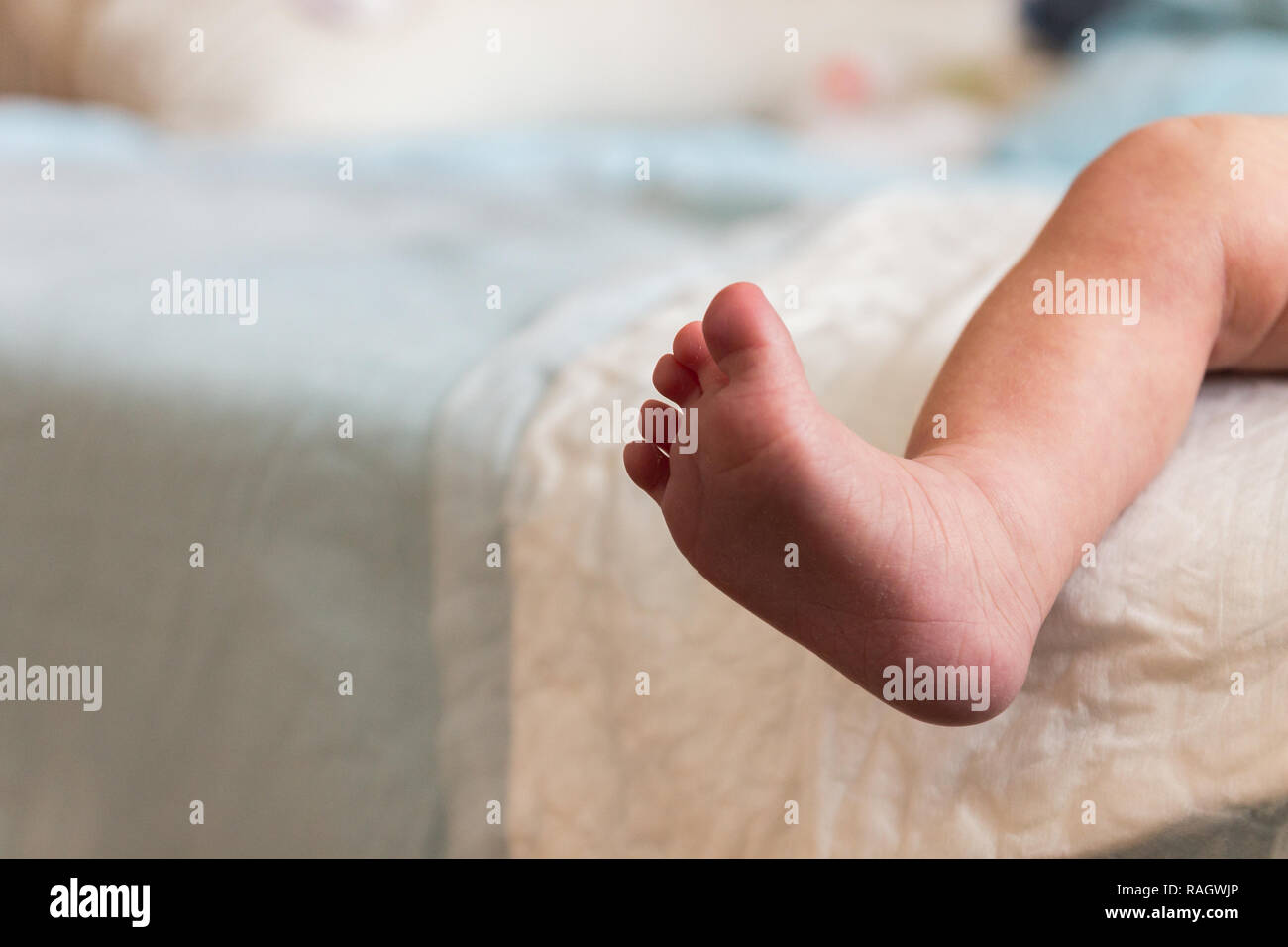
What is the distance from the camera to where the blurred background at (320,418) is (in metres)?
0.66

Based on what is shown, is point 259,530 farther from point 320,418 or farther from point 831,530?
point 831,530

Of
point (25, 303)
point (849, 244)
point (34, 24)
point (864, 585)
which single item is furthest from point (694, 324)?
point (34, 24)

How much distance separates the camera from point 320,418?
2.26 ft

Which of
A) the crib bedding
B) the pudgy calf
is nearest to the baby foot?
the pudgy calf

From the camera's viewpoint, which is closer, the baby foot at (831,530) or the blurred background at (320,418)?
the baby foot at (831,530)

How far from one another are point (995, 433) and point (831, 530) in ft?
0.39

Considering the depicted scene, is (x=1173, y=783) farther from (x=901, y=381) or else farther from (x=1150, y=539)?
(x=901, y=381)

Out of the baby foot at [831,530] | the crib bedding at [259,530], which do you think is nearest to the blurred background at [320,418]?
the crib bedding at [259,530]

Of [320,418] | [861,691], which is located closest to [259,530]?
[320,418]

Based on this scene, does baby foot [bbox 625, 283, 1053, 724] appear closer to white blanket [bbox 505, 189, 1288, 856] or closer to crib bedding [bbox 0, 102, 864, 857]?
white blanket [bbox 505, 189, 1288, 856]

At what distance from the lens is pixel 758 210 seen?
3.58ft

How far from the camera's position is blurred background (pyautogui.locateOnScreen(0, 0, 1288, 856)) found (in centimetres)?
66

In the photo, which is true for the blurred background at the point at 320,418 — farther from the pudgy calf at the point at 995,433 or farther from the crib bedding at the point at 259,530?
the pudgy calf at the point at 995,433

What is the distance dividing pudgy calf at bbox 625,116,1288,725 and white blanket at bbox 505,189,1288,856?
0.13 feet
